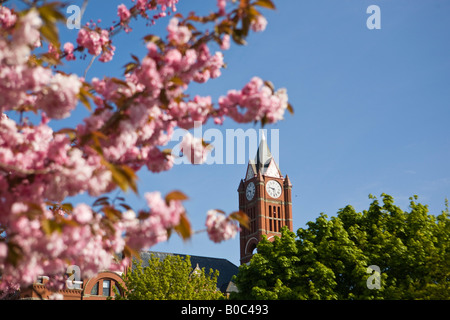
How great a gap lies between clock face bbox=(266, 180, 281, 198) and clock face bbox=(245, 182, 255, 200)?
8.63 ft

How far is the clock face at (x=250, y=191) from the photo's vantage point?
2876 inches

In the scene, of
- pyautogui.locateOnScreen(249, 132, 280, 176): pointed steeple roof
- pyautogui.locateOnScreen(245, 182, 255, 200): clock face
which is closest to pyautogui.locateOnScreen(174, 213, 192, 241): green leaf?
pyautogui.locateOnScreen(245, 182, 255, 200): clock face

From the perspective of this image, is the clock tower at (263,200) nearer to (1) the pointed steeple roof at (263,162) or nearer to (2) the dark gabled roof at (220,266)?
(1) the pointed steeple roof at (263,162)

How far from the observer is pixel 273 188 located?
240ft

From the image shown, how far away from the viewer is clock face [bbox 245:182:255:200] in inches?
2876

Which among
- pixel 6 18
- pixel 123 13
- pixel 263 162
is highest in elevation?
pixel 263 162

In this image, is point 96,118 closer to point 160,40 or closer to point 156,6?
point 160,40

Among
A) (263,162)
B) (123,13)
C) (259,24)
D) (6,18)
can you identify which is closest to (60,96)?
(259,24)

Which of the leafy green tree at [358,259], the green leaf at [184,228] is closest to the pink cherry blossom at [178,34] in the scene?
the green leaf at [184,228]

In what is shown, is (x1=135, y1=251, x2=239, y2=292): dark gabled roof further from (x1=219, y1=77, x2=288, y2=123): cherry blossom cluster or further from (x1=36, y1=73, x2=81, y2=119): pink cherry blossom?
(x1=36, y1=73, x2=81, y2=119): pink cherry blossom

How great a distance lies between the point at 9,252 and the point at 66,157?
1.09 m

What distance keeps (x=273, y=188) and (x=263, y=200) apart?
352cm

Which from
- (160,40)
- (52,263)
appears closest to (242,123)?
(160,40)

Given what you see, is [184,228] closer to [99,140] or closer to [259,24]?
[99,140]
